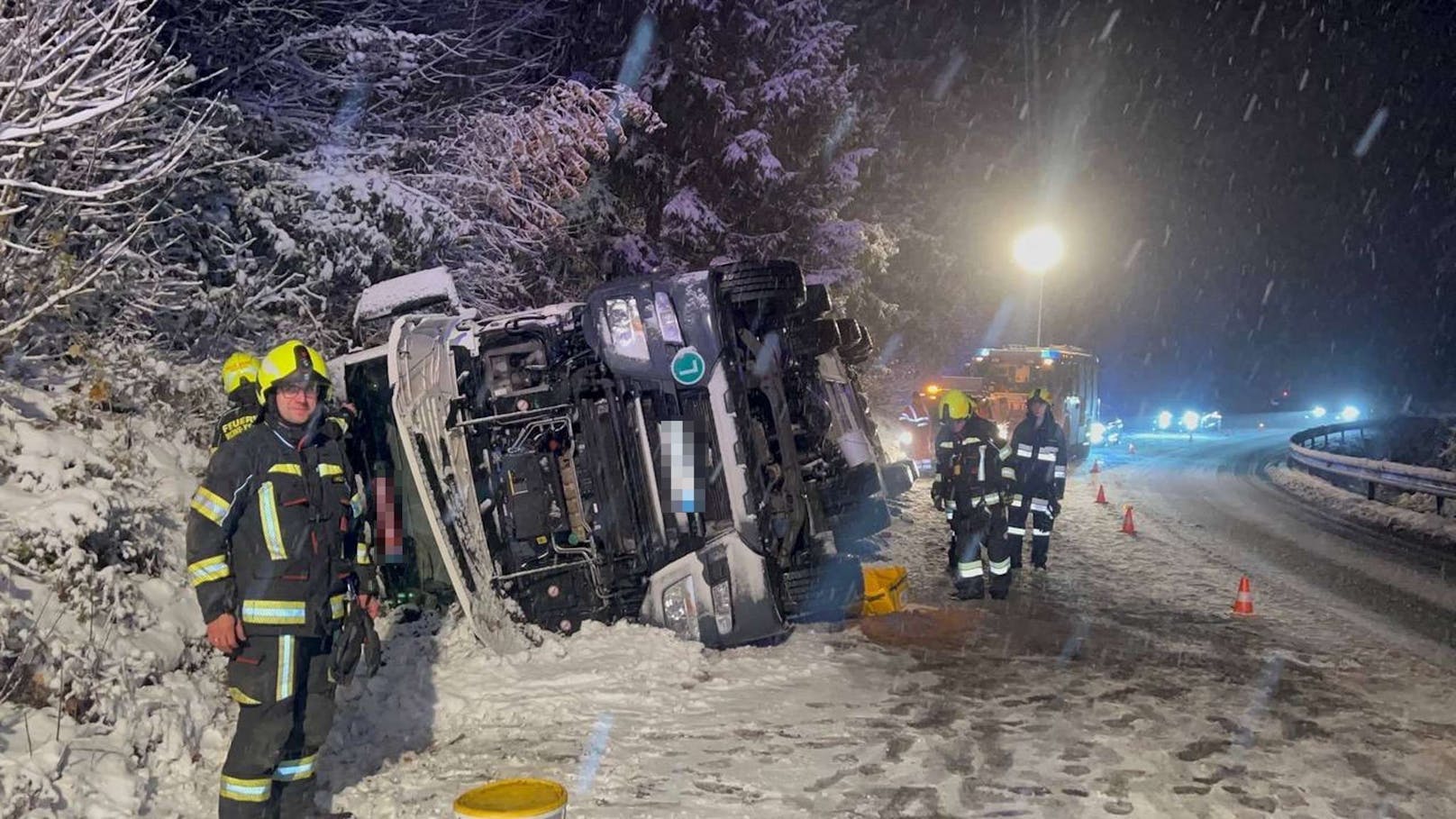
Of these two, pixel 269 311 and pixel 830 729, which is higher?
pixel 269 311

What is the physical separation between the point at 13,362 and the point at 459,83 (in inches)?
275

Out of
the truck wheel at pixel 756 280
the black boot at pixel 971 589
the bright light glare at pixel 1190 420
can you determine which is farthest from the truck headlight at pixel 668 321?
the bright light glare at pixel 1190 420

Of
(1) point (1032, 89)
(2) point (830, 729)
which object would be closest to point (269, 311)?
(2) point (830, 729)

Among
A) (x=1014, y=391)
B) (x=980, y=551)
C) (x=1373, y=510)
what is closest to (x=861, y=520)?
(x=980, y=551)

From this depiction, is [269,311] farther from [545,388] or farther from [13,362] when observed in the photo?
[545,388]

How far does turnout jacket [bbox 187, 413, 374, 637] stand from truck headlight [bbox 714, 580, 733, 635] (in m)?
2.63

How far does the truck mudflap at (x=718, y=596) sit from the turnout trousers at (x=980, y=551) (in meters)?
2.63

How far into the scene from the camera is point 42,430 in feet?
19.6

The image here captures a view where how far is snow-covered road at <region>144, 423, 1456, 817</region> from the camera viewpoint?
4.43 m

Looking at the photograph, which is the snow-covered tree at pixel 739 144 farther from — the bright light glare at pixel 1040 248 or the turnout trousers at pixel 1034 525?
the bright light glare at pixel 1040 248

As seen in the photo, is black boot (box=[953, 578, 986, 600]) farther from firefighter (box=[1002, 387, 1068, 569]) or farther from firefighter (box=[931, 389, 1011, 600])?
firefighter (box=[1002, 387, 1068, 569])

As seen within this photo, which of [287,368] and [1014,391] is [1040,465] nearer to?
[287,368]

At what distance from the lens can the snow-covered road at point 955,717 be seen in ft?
14.5

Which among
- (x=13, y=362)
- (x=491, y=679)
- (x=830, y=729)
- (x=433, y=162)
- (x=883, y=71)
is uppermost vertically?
(x=883, y=71)
